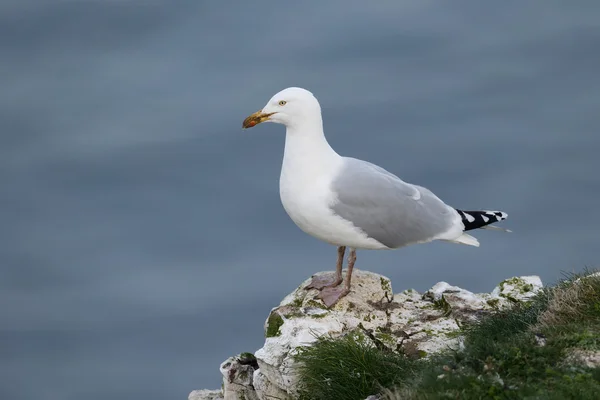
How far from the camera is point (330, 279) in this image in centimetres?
1358

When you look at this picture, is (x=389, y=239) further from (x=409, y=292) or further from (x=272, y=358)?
(x=272, y=358)

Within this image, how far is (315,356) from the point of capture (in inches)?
458

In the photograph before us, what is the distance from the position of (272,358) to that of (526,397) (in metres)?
3.65

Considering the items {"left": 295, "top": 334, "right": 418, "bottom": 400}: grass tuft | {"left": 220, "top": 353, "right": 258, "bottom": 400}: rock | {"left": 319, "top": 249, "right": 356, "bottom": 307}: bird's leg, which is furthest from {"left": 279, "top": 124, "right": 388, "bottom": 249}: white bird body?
{"left": 220, "top": 353, "right": 258, "bottom": 400}: rock

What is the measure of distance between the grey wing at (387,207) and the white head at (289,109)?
864 millimetres

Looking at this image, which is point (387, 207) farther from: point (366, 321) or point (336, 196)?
point (366, 321)

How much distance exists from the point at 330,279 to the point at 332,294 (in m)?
0.50

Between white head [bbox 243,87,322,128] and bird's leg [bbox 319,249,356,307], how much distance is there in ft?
6.32

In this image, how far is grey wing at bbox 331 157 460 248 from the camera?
12805 mm

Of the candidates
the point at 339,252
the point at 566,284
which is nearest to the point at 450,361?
the point at 566,284

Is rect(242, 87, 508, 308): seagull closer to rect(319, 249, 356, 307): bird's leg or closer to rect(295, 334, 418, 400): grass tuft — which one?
rect(319, 249, 356, 307): bird's leg

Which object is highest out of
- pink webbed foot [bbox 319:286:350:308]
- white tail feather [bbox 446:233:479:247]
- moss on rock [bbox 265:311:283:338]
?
white tail feather [bbox 446:233:479:247]

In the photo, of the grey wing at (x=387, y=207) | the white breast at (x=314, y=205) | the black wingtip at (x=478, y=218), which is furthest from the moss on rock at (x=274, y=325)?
the black wingtip at (x=478, y=218)

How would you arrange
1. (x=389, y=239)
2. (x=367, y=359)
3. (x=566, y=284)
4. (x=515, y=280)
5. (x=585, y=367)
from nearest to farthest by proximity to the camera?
(x=585, y=367) < (x=367, y=359) < (x=566, y=284) < (x=389, y=239) < (x=515, y=280)
